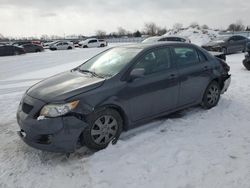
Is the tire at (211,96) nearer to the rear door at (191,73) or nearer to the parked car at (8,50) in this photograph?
the rear door at (191,73)

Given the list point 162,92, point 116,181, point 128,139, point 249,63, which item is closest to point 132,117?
point 128,139

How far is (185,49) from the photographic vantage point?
5191 millimetres

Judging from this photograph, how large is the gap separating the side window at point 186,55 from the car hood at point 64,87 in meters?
1.68

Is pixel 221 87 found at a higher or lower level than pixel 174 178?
higher

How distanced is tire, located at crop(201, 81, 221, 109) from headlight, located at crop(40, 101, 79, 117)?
3028 mm

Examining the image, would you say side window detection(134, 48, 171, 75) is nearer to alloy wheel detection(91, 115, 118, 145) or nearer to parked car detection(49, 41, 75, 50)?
alloy wheel detection(91, 115, 118, 145)

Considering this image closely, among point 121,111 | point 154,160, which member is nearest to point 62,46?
point 121,111

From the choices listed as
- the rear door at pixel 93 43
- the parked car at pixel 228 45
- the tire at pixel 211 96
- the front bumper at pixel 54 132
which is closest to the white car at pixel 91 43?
the rear door at pixel 93 43

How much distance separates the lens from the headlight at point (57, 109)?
3582 mm

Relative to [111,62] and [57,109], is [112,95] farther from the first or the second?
[111,62]

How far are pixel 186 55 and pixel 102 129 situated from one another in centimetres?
236

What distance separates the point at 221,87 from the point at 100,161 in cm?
351

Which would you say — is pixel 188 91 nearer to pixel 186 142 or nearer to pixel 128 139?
pixel 186 142

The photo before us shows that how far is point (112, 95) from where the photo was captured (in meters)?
3.94
